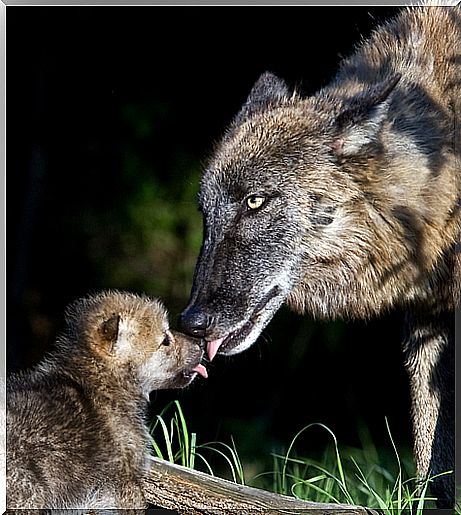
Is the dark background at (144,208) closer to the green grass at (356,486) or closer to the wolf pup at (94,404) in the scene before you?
the green grass at (356,486)

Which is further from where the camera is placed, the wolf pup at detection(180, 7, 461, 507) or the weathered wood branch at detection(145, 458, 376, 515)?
the wolf pup at detection(180, 7, 461, 507)

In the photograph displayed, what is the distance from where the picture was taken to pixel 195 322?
13.4 feet

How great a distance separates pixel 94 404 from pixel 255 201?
2.99 feet

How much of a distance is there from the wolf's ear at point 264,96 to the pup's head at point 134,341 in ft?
2.82

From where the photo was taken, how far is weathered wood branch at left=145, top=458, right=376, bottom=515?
12.5 ft

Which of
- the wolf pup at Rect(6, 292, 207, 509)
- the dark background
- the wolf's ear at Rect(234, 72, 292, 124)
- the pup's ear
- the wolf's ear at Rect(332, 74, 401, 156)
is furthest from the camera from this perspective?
the dark background

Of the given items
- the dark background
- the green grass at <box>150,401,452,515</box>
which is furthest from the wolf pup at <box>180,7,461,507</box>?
the dark background

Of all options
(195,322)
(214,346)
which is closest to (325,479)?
(214,346)

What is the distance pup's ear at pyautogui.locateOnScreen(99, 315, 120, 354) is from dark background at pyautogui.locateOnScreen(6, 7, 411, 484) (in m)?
3.07

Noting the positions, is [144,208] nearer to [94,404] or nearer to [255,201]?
[255,201]

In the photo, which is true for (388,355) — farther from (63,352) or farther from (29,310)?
(63,352)

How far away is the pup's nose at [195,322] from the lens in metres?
4.09

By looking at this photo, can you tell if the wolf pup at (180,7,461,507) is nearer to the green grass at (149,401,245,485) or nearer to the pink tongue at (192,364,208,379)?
the pink tongue at (192,364,208,379)

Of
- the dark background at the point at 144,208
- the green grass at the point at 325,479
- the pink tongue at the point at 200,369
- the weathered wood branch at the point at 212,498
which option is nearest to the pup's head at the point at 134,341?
the pink tongue at the point at 200,369
